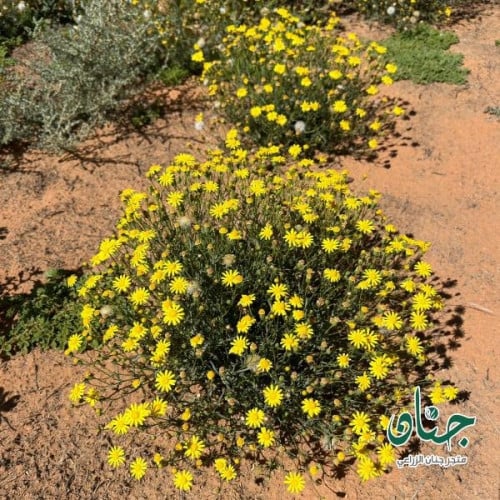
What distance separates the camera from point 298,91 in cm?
475

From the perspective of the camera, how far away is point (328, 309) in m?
3.11

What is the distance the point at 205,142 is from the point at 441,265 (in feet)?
9.09

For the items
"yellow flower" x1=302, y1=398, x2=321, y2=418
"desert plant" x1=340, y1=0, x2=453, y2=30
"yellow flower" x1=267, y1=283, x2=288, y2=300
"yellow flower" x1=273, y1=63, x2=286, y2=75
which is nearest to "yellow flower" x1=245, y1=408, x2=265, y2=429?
"yellow flower" x1=302, y1=398, x2=321, y2=418

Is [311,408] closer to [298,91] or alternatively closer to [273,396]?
[273,396]

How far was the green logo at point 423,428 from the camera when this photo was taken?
2.74 meters

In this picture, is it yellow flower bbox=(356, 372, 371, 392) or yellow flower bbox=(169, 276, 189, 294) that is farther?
yellow flower bbox=(169, 276, 189, 294)

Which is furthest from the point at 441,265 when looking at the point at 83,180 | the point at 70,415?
the point at 83,180

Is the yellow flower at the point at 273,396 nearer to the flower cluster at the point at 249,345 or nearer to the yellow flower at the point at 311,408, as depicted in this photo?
the flower cluster at the point at 249,345

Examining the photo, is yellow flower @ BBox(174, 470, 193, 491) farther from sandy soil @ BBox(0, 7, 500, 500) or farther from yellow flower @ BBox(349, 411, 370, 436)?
yellow flower @ BBox(349, 411, 370, 436)

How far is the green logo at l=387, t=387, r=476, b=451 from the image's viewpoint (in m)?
2.74

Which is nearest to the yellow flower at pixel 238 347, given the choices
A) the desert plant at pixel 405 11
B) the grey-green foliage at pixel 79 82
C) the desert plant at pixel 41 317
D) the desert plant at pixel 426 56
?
the desert plant at pixel 41 317

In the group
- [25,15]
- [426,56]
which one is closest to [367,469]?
[426,56]

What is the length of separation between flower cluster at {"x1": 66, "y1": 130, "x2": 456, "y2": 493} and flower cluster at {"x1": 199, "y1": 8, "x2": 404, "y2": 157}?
1578 millimetres

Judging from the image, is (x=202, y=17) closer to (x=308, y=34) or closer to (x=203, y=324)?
(x=308, y=34)
